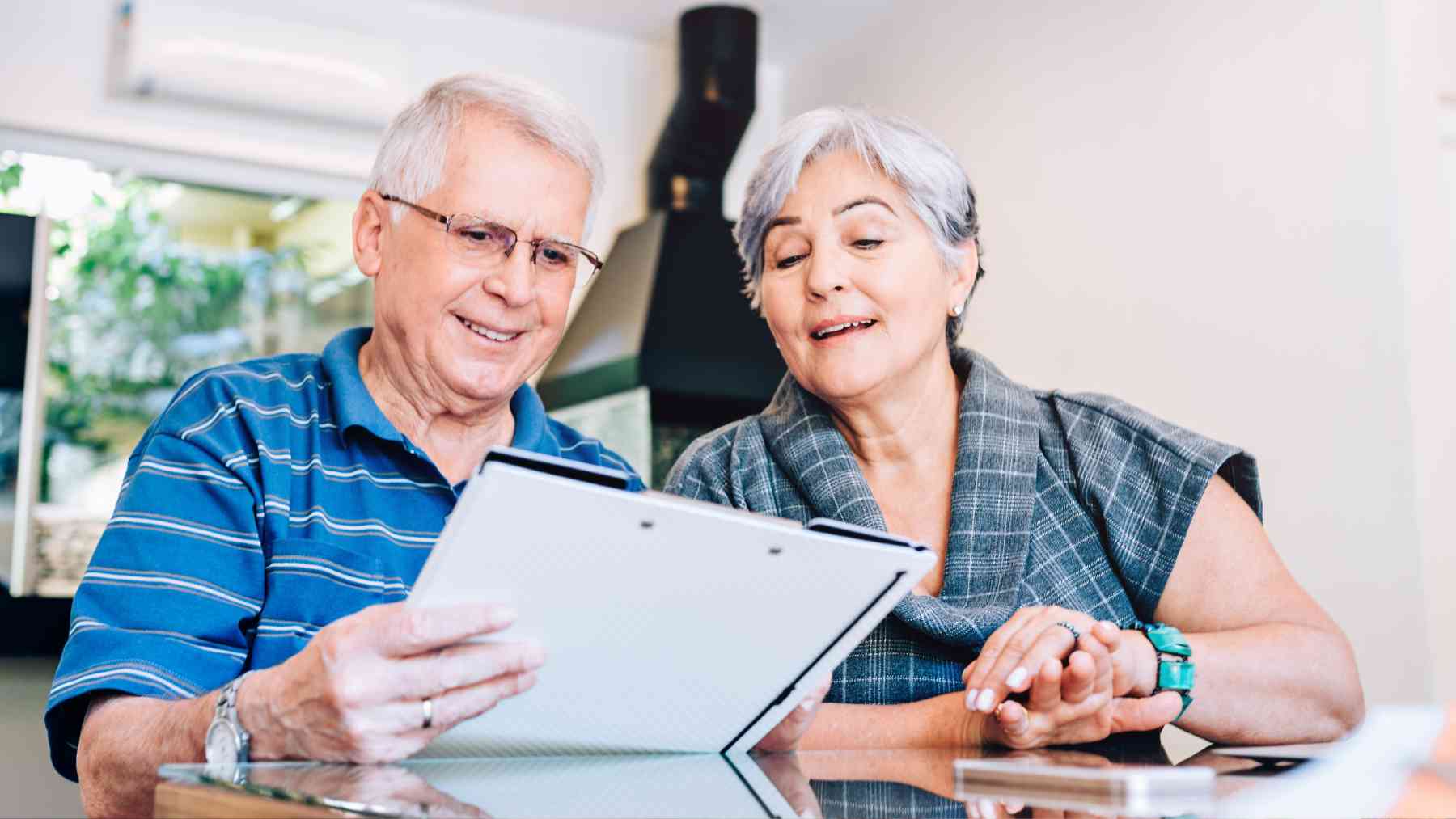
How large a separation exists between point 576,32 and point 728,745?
3.18 m

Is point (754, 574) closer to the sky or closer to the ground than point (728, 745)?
closer to the sky

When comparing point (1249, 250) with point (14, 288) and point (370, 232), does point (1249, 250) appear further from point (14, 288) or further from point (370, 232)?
point (14, 288)

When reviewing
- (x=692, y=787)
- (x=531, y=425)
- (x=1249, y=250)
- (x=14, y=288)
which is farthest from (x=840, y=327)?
(x=14, y=288)

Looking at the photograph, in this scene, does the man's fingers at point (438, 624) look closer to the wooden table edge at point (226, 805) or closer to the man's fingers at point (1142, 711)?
the wooden table edge at point (226, 805)

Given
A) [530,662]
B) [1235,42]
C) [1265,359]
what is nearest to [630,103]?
[1235,42]

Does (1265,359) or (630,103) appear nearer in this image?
(1265,359)

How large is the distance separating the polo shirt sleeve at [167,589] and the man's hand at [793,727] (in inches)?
17.6

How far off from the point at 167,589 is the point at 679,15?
3.00m

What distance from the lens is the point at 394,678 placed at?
2.58ft

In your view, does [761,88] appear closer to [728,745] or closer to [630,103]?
[630,103]

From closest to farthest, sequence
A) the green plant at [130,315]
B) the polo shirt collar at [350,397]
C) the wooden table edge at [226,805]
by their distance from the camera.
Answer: the wooden table edge at [226,805] < the polo shirt collar at [350,397] < the green plant at [130,315]

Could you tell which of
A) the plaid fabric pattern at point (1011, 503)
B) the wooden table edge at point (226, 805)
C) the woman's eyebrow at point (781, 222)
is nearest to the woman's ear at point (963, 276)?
the plaid fabric pattern at point (1011, 503)

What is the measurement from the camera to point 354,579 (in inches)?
46.7

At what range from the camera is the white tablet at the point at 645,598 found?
73cm
